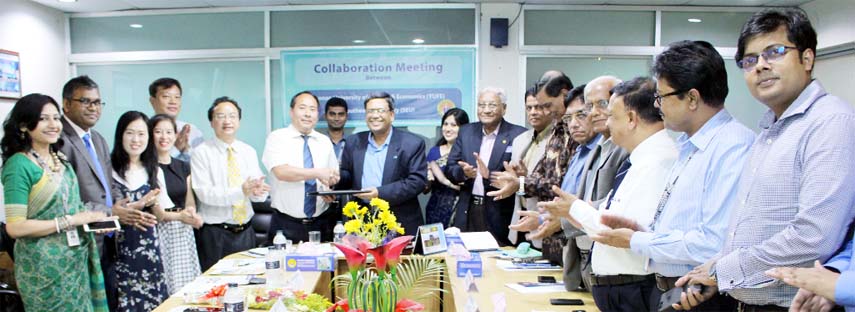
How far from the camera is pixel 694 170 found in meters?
1.67

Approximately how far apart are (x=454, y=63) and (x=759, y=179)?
13.7ft

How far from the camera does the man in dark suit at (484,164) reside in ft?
12.7

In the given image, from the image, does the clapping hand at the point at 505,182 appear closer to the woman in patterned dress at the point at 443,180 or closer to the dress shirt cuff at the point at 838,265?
the woman in patterned dress at the point at 443,180

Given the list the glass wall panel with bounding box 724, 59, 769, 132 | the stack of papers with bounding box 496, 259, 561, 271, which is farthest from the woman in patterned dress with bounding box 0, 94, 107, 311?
the glass wall panel with bounding box 724, 59, 769, 132

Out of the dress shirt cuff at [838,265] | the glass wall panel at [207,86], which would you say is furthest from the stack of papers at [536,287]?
the glass wall panel at [207,86]

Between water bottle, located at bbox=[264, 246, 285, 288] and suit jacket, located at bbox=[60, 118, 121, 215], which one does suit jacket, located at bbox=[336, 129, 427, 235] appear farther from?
suit jacket, located at bbox=[60, 118, 121, 215]

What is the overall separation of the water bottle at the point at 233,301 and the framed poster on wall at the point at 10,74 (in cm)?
403

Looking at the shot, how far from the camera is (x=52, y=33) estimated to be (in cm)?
547

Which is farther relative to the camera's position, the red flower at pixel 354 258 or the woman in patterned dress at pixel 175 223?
the woman in patterned dress at pixel 175 223

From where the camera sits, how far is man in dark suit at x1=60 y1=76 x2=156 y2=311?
3.15m

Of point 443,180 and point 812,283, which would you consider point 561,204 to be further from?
point 443,180

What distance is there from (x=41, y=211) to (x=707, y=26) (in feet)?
19.0

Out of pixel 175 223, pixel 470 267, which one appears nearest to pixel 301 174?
pixel 175 223

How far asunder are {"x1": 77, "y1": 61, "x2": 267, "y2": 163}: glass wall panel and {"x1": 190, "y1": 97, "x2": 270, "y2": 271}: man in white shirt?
179cm
